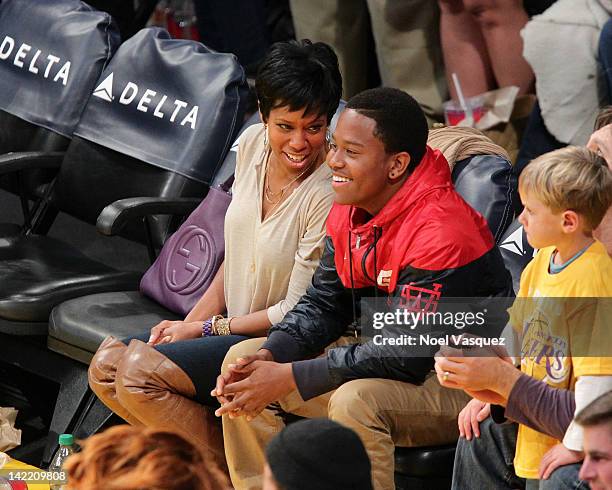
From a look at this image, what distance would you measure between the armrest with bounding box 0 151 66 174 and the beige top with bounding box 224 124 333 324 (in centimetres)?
93

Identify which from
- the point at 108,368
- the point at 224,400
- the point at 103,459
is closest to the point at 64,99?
the point at 108,368

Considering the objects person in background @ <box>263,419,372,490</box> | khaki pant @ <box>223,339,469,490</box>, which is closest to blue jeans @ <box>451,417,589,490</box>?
khaki pant @ <box>223,339,469,490</box>

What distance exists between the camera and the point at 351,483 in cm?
193

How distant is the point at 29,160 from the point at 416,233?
1705 millimetres

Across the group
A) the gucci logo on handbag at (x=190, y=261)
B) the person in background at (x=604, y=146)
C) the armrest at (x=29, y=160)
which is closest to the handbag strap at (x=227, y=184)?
the gucci logo on handbag at (x=190, y=261)

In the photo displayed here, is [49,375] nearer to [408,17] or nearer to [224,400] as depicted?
[224,400]

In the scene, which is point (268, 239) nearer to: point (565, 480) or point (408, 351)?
point (408, 351)

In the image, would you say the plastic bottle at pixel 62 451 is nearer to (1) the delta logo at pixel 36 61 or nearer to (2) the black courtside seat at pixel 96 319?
(2) the black courtside seat at pixel 96 319

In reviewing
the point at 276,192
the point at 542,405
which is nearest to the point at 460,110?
the point at 276,192

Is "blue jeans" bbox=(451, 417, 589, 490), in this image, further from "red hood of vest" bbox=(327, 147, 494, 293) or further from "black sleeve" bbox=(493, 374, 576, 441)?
"red hood of vest" bbox=(327, 147, 494, 293)

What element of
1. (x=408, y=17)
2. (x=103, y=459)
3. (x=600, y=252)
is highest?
(x=408, y=17)

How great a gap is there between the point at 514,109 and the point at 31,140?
1661mm

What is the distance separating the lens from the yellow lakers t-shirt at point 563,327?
8.46ft

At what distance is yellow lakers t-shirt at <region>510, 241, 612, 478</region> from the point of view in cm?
258
